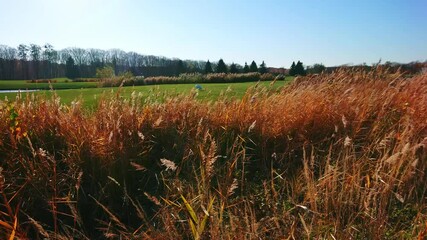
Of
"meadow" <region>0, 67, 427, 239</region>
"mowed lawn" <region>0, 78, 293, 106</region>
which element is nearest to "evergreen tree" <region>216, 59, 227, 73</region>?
"mowed lawn" <region>0, 78, 293, 106</region>

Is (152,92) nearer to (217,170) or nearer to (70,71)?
(217,170)

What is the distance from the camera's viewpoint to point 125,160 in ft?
9.14

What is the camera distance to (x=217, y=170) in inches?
99.8

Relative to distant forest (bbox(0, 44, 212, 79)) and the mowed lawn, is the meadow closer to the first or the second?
the mowed lawn

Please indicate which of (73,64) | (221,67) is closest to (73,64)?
(73,64)

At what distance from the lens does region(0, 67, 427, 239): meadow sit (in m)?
1.94

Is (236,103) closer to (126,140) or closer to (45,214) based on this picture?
(126,140)

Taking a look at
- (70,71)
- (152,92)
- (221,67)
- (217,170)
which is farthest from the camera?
(70,71)

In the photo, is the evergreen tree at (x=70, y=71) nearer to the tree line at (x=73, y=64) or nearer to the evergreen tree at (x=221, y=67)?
the tree line at (x=73, y=64)

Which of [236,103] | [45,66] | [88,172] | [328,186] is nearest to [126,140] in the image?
[88,172]

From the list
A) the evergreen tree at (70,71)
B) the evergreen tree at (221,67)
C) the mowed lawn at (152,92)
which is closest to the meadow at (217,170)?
the mowed lawn at (152,92)

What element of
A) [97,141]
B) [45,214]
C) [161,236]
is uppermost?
[97,141]

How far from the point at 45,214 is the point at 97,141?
73 cm

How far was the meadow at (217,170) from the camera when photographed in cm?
194
